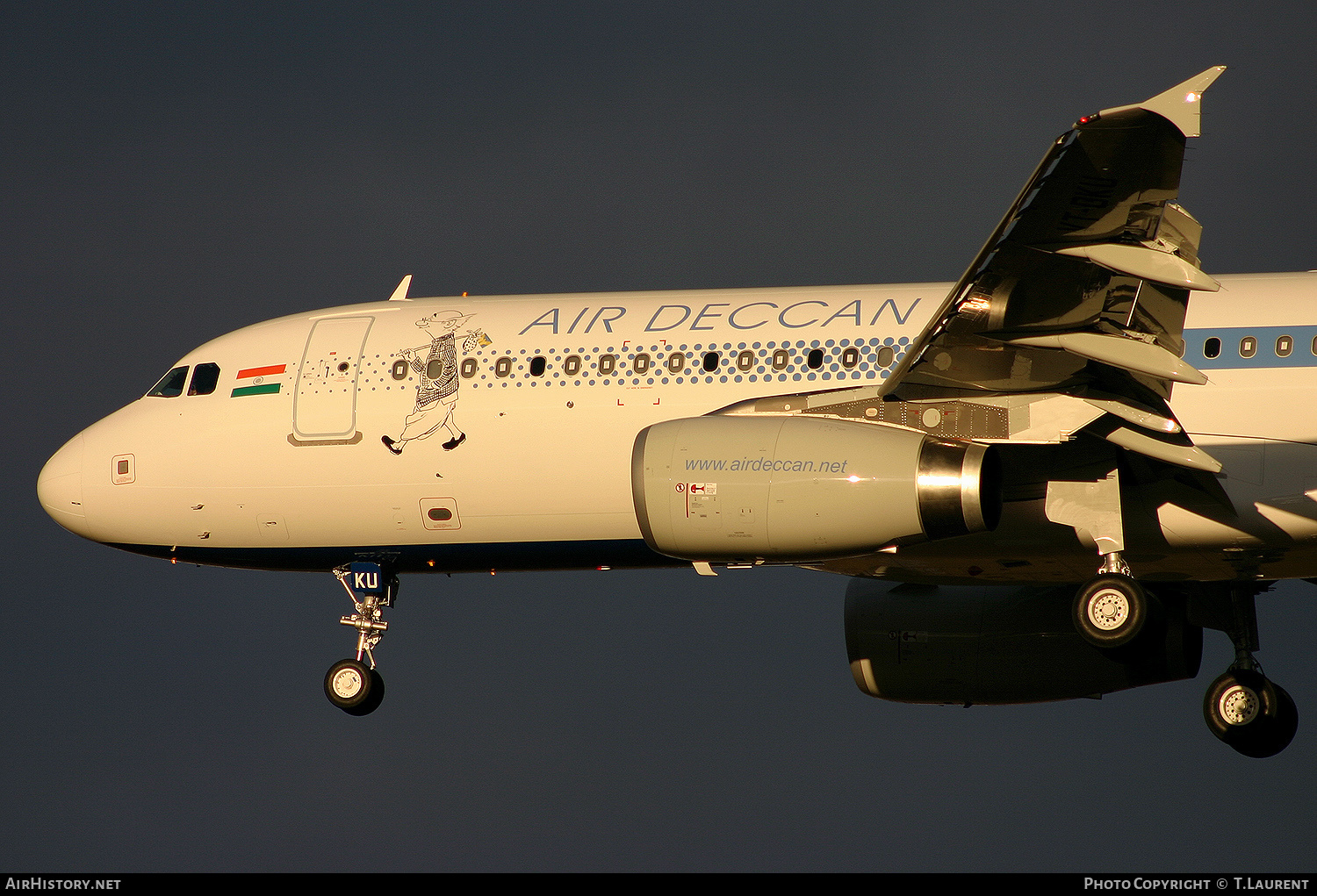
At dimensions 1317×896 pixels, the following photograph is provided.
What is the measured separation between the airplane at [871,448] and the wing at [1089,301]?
0.03 m

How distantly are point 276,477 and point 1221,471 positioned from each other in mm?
9756

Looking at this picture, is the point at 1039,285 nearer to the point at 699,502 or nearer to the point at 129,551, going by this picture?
the point at 699,502

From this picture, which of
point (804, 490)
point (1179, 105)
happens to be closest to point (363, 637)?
point (804, 490)

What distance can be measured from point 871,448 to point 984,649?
605 cm

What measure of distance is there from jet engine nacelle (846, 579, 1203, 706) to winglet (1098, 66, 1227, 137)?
8.59m

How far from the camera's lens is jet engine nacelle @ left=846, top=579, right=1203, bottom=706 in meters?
19.8

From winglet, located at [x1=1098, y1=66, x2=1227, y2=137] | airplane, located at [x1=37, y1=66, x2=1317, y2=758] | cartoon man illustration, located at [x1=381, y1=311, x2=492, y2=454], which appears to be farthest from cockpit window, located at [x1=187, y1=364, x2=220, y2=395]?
winglet, located at [x1=1098, y1=66, x2=1227, y2=137]

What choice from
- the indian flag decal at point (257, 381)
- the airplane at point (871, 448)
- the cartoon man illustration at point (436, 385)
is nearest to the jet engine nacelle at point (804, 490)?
the airplane at point (871, 448)

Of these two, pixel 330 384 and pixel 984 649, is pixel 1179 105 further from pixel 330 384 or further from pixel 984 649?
pixel 330 384

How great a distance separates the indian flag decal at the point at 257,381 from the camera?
1920 cm

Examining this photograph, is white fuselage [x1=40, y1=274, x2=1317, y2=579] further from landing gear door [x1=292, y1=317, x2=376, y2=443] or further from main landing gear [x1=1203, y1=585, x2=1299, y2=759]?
main landing gear [x1=1203, y1=585, x2=1299, y2=759]

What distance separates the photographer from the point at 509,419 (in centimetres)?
1791

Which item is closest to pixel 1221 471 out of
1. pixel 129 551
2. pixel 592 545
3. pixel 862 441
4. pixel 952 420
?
pixel 952 420

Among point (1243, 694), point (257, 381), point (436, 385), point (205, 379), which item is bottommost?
point (1243, 694)
